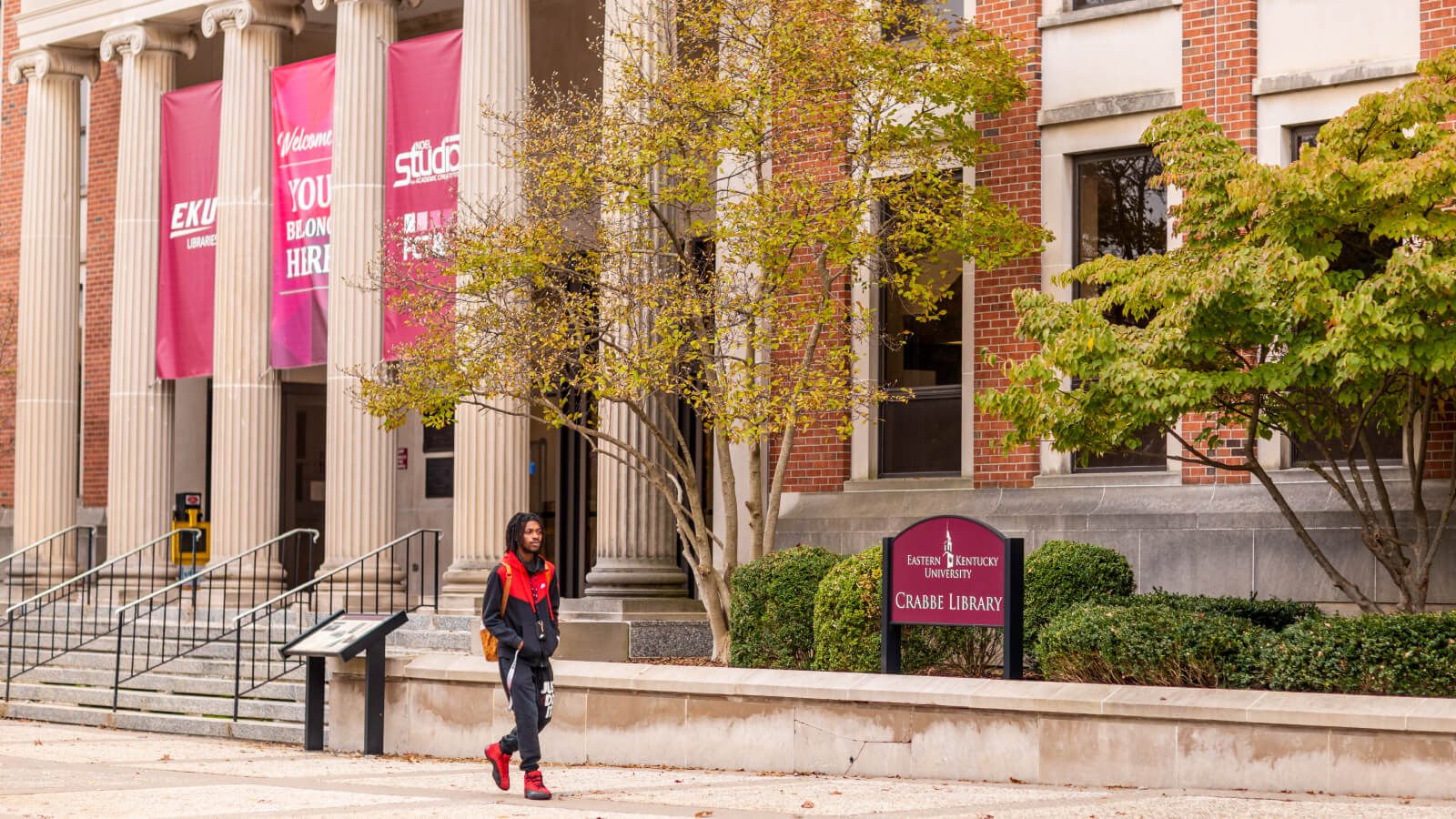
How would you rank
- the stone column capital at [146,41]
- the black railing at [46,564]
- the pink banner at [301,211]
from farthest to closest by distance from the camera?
the black railing at [46,564], the stone column capital at [146,41], the pink banner at [301,211]

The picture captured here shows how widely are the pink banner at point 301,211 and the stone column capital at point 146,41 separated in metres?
2.55

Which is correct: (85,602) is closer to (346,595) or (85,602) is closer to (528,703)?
(346,595)

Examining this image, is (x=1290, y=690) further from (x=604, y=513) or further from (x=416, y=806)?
(x=604, y=513)

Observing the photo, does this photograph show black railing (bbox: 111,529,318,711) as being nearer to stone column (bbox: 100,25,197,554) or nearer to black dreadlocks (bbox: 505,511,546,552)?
stone column (bbox: 100,25,197,554)

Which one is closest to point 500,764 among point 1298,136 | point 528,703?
point 528,703

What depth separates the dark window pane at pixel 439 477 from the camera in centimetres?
2689

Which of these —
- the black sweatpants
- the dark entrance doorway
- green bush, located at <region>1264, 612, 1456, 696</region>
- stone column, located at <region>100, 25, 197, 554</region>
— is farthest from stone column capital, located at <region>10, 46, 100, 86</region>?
green bush, located at <region>1264, 612, 1456, 696</region>

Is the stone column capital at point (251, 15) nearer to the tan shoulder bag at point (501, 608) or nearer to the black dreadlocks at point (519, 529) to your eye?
the black dreadlocks at point (519, 529)

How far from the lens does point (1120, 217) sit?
17703 mm

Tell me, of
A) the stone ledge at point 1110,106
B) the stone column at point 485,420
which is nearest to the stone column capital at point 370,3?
the stone column at point 485,420

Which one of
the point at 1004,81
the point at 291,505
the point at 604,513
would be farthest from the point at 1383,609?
the point at 291,505

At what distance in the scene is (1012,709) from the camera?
488 inches

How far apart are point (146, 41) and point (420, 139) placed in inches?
219

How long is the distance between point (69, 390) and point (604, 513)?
1051cm
